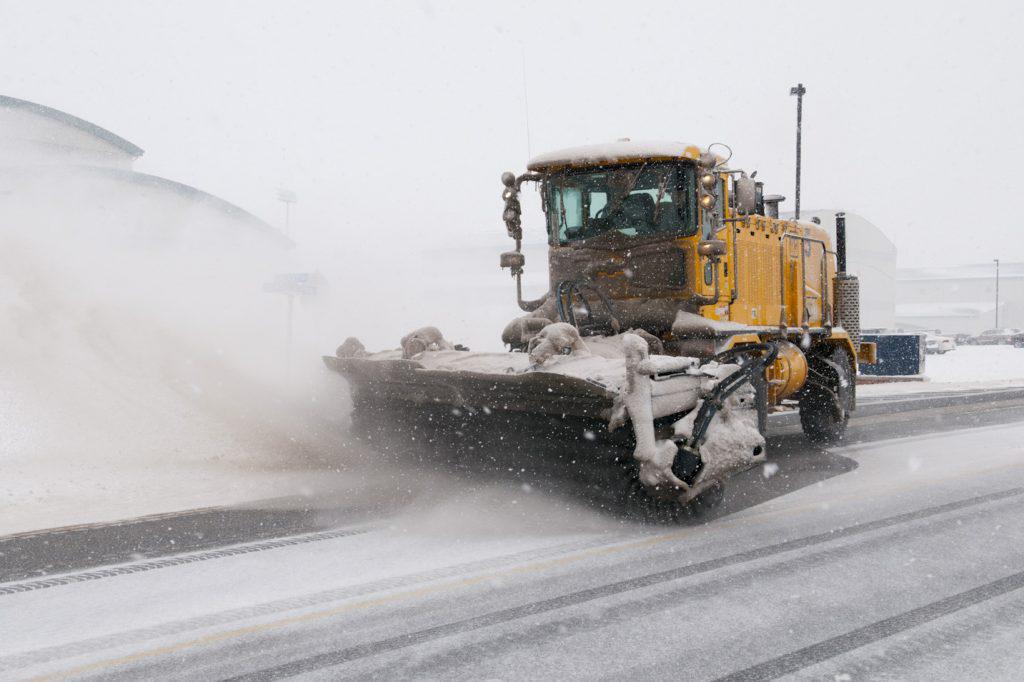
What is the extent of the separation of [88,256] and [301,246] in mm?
12773

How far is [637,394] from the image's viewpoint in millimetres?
5473

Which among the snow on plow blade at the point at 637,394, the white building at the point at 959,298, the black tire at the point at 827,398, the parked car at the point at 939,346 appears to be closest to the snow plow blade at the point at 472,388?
the snow on plow blade at the point at 637,394

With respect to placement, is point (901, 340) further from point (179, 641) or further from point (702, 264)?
point (179, 641)

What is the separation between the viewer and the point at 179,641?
3.70m

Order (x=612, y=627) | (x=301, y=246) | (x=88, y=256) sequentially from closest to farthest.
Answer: (x=612, y=627) → (x=88, y=256) → (x=301, y=246)

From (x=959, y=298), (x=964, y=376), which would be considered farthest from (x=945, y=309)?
(x=964, y=376)

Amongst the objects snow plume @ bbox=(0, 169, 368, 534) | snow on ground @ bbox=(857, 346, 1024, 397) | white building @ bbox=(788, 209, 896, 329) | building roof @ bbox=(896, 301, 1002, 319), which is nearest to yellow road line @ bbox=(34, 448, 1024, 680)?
snow plume @ bbox=(0, 169, 368, 534)

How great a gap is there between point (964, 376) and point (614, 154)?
1045 inches

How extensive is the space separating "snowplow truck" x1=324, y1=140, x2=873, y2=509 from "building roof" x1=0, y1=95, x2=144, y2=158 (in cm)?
2976

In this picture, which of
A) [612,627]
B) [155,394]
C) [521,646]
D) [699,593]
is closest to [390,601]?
[521,646]

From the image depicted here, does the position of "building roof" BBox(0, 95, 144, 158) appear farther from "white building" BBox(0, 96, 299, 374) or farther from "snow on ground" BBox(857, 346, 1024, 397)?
"snow on ground" BBox(857, 346, 1024, 397)

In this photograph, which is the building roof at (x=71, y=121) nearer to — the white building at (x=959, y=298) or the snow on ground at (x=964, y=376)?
the snow on ground at (x=964, y=376)

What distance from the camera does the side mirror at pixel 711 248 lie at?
722cm

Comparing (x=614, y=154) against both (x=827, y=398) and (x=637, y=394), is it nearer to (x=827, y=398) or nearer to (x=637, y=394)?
(x=637, y=394)
